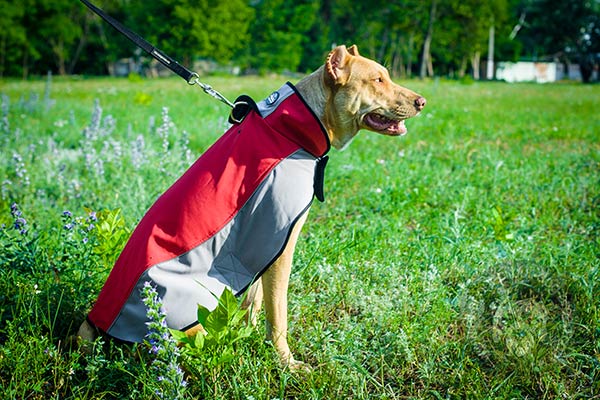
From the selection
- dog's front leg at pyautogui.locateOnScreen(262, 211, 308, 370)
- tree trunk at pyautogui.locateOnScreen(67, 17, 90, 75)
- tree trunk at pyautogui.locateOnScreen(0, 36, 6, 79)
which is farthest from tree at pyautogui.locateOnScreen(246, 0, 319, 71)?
dog's front leg at pyautogui.locateOnScreen(262, 211, 308, 370)

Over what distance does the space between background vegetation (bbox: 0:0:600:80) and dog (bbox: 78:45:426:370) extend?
3626cm

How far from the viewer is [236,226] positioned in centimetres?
243

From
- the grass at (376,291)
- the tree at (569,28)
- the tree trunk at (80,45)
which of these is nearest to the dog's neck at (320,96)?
the grass at (376,291)

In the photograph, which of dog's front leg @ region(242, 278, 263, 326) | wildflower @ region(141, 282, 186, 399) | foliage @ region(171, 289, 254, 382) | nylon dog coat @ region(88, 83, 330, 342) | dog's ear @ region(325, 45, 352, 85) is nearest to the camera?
wildflower @ region(141, 282, 186, 399)

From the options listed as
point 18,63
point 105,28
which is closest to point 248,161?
point 18,63

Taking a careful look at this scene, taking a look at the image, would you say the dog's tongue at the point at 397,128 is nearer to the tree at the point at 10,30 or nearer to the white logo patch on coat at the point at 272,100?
the white logo patch on coat at the point at 272,100

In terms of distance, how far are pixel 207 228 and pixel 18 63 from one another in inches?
1964

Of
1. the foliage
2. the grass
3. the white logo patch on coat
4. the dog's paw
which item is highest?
the white logo patch on coat

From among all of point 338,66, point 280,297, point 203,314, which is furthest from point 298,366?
point 338,66

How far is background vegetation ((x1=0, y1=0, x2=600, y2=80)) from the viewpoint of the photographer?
4222 centimetres

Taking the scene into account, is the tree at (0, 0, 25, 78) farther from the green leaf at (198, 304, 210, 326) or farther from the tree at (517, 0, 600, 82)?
the tree at (517, 0, 600, 82)

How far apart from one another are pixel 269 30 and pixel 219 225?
1863 inches

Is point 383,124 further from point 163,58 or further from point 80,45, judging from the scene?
point 80,45

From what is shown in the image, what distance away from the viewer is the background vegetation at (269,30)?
42219mm
